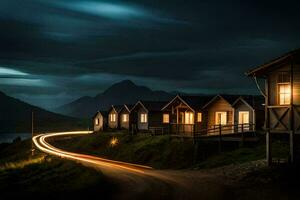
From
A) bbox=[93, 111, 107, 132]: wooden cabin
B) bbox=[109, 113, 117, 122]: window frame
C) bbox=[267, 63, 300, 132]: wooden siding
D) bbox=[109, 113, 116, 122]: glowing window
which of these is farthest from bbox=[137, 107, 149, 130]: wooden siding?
bbox=[267, 63, 300, 132]: wooden siding

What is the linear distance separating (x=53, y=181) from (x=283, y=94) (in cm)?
1613

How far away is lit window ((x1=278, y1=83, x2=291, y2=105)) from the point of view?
30389 millimetres

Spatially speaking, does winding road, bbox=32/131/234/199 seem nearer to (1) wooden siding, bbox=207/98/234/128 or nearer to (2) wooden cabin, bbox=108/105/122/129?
(1) wooden siding, bbox=207/98/234/128

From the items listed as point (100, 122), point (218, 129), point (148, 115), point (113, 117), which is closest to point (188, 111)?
point (218, 129)

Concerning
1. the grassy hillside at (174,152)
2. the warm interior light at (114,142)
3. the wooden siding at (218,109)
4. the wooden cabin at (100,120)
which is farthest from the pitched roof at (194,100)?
the wooden cabin at (100,120)

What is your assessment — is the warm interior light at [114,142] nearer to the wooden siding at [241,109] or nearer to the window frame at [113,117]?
the wooden siding at [241,109]

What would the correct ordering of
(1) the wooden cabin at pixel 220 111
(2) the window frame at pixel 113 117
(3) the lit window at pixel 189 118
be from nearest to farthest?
(1) the wooden cabin at pixel 220 111 → (3) the lit window at pixel 189 118 → (2) the window frame at pixel 113 117

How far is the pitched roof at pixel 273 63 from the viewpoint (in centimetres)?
2910

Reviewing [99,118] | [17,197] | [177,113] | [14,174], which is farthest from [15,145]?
[17,197]

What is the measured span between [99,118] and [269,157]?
63.4m

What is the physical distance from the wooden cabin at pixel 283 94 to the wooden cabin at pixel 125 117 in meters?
49.2

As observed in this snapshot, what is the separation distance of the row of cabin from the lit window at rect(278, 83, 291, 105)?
1305 cm

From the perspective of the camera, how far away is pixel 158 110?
72.8m

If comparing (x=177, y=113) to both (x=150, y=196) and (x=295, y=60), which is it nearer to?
(x=295, y=60)
